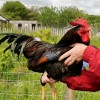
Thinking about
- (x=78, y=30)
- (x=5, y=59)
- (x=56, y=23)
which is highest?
(x=78, y=30)

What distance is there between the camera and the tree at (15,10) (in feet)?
183

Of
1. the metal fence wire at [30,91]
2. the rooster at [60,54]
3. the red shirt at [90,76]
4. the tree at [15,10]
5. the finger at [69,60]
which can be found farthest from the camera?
the tree at [15,10]

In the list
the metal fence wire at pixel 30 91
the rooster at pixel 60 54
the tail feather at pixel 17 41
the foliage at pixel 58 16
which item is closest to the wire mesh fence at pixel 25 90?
the metal fence wire at pixel 30 91

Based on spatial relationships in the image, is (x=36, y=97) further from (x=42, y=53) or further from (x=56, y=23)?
(x=56, y=23)

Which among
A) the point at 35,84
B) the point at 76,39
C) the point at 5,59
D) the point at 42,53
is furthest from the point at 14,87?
the point at 76,39

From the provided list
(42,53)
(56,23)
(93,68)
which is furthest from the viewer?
(56,23)

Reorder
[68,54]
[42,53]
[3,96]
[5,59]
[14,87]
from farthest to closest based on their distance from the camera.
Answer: [5,59], [14,87], [3,96], [42,53], [68,54]

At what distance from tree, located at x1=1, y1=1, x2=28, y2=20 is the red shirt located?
5338cm

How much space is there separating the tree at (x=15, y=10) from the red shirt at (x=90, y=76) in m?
53.4

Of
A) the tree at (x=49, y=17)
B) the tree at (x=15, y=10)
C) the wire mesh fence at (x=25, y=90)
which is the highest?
the wire mesh fence at (x=25, y=90)

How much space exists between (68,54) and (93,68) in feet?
0.64

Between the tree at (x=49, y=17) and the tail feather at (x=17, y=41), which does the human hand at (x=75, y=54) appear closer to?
→ the tail feather at (x=17, y=41)

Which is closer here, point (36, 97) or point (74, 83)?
point (74, 83)

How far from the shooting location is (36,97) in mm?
4727
